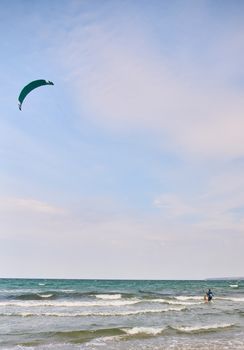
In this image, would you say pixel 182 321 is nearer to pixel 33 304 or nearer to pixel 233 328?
pixel 233 328

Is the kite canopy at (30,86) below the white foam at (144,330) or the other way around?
the other way around

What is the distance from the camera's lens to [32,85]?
14641 mm

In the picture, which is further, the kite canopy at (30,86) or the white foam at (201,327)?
the white foam at (201,327)

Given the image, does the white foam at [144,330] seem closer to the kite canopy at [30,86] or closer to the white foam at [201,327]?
the white foam at [201,327]

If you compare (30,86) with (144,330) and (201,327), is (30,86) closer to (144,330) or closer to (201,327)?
(144,330)

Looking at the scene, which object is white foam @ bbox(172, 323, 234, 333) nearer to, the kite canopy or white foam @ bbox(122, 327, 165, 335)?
white foam @ bbox(122, 327, 165, 335)

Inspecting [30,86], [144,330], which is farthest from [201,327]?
[30,86]

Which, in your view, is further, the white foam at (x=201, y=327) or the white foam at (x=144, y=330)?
the white foam at (x=201, y=327)

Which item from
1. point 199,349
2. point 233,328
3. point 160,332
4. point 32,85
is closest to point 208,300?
point 233,328

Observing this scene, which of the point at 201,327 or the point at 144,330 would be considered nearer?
the point at 144,330

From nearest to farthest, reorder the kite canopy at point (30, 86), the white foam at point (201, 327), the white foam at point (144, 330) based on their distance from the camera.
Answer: the kite canopy at point (30, 86), the white foam at point (144, 330), the white foam at point (201, 327)

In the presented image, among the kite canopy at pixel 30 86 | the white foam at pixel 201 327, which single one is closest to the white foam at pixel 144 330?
the white foam at pixel 201 327

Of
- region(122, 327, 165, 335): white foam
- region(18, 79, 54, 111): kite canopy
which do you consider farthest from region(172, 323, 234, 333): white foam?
region(18, 79, 54, 111): kite canopy

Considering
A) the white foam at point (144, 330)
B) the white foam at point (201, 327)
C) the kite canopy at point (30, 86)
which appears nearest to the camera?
the kite canopy at point (30, 86)
